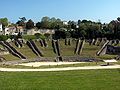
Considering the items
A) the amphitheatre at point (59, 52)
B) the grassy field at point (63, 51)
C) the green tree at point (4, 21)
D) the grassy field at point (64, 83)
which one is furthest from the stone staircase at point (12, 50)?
the green tree at point (4, 21)

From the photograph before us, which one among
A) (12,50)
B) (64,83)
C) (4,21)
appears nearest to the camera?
(64,83)

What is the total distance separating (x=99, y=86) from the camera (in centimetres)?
2709

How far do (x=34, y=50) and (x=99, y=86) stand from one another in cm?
4425

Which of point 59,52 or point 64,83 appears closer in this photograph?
point 64,83

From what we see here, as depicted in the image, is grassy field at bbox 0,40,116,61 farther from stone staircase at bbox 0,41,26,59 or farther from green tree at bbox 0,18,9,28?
green tree at bbox 0,18,9,28

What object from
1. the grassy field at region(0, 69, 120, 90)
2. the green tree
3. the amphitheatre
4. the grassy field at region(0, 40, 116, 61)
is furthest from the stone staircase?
the green tree

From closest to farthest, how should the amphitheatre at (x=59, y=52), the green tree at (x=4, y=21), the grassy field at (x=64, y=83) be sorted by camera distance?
the grassy field at (x=64, y=83)
the amphitheatre at (x=59, y=52)
the green tree at (x=4, y=21)

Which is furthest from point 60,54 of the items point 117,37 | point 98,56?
point 117,37

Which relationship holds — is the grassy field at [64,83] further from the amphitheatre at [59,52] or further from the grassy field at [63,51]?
the grassy field at [63,51]

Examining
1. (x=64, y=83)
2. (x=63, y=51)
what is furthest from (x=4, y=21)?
(x=64, y=83)

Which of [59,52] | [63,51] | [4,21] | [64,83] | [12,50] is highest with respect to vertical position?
[4,21]

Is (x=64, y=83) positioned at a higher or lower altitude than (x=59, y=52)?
lower

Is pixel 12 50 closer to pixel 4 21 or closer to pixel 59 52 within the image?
pixel 59 52

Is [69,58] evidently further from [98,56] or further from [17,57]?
[17,57]
